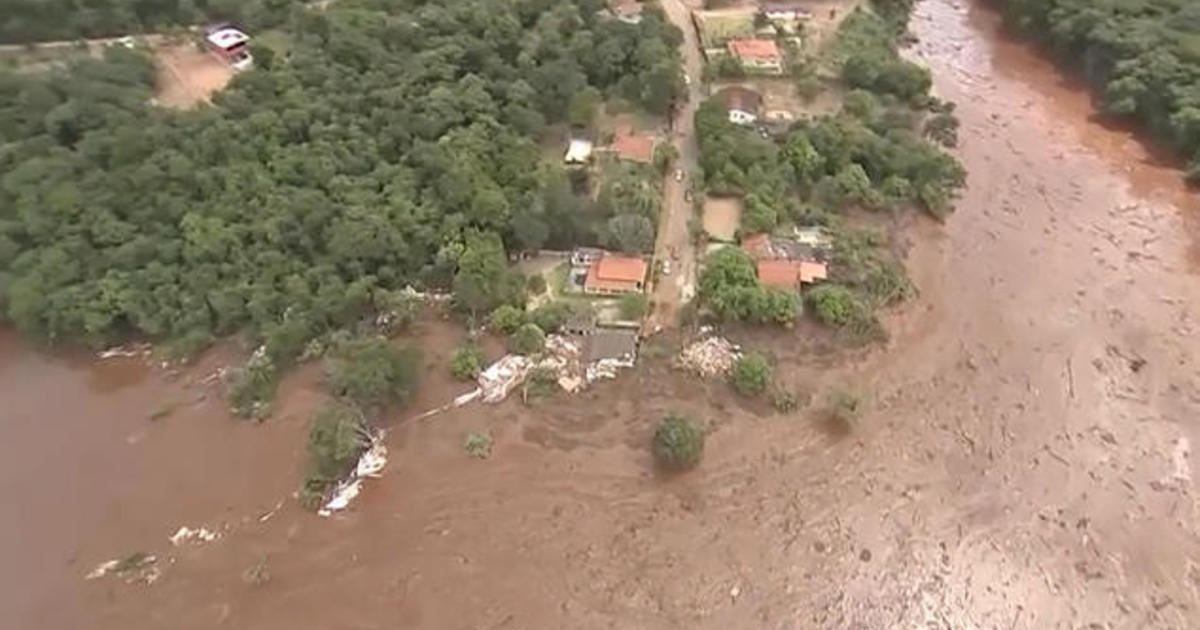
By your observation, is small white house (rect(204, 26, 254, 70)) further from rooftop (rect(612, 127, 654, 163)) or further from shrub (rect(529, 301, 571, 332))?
shrub (rect(529, 301, 571, 332))

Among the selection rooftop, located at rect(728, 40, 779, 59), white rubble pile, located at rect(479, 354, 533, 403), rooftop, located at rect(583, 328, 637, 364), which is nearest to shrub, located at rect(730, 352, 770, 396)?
rooftop, located at rect(583, 328, 637, 364)

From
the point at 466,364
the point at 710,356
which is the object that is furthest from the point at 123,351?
the point at 710,356

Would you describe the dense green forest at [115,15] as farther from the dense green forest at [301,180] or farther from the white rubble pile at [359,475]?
the white rubble pile at [359,475]

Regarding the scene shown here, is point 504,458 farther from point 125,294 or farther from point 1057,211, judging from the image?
point 1057,211

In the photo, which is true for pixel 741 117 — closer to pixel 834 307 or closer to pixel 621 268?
pixel 621 268

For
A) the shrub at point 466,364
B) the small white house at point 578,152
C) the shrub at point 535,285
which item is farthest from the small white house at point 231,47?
the shrub at point 466,364
